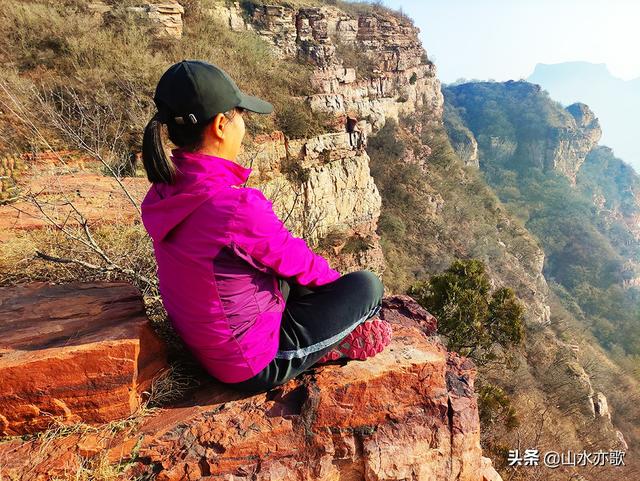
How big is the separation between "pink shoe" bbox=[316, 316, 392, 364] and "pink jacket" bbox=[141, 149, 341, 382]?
0.48 m

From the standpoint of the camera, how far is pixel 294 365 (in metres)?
1.80

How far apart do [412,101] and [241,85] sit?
2395 cm

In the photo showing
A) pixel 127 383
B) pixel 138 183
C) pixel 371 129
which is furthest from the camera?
pixel 371 129

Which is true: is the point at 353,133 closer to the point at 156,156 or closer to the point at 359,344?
the point at 359,344

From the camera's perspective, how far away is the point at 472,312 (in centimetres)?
827

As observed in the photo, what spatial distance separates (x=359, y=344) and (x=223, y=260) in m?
1.04

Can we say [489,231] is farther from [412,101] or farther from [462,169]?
[412,101]

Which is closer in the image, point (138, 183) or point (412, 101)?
point (138, 183)

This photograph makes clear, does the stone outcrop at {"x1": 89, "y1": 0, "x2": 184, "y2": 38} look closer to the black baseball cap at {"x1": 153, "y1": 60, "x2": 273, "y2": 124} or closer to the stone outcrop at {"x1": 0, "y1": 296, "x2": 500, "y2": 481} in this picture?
the black baseball cap at {"x1": 153, "y1": 60, "x2": 273, "y2": 124}

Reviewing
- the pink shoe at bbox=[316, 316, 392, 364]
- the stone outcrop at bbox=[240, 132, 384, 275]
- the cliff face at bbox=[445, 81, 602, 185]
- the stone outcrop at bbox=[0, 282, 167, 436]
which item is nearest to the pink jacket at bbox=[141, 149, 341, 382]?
the stone outcrop at bbox=[0, 282, 167, 436]

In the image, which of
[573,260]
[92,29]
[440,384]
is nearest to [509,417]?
[440,384]

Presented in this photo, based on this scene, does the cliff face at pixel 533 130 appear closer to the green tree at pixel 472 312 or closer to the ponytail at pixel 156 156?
the green tree at pixel 472 312

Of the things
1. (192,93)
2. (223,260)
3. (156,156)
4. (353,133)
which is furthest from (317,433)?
(353,133)

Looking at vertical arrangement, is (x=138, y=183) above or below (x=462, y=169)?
above
